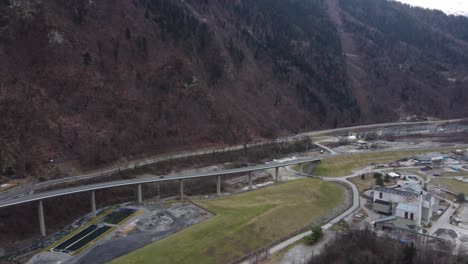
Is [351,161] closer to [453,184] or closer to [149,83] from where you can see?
[453,184]

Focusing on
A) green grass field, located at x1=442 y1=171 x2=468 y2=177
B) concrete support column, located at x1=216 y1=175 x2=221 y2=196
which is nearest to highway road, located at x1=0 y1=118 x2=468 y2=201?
concrete support column, located at x1=216 y1=175 x2=221 y2=196

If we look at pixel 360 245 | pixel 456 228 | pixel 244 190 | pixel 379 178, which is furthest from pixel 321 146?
pixel 360 245

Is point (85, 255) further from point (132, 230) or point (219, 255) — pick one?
point (219, 255)

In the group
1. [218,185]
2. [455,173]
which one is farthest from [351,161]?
[218,185]

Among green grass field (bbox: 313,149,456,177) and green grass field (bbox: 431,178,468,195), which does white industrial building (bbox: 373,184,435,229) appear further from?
green grass field (bbox: 313,149,456,177)

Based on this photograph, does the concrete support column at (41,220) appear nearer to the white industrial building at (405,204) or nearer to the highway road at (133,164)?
the highway road at (133,164)
